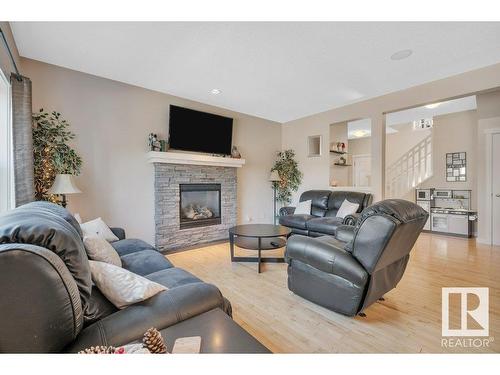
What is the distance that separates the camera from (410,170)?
6.40 m

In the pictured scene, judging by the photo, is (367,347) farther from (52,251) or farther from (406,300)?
(52,251)

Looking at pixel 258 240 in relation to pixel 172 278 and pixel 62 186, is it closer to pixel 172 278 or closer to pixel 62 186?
pixel 172 278

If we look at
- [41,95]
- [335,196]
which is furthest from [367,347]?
[41,95]

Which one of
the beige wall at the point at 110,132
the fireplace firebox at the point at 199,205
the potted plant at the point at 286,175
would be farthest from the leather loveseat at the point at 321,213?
the beige wall at the point at 110,132

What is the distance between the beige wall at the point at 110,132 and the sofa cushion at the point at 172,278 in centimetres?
224

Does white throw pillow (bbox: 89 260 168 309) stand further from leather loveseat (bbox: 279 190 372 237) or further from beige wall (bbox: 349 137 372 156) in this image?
beige wall (bbox: 349 137 372 156)

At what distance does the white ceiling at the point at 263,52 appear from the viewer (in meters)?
2.28

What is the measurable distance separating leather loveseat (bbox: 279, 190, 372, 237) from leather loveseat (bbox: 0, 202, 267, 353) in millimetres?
2995

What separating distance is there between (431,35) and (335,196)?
9.04 ft

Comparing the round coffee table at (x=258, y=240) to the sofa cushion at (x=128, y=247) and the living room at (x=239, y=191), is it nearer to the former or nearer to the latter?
the living room at (x=239, y=191)

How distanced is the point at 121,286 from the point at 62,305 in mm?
Answer: 324

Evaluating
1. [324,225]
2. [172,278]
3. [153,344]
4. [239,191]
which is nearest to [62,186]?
[172,278]

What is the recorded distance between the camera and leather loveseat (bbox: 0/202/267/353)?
2.40 feet

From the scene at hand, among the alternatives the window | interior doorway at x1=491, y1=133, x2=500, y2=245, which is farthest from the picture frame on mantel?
the window
